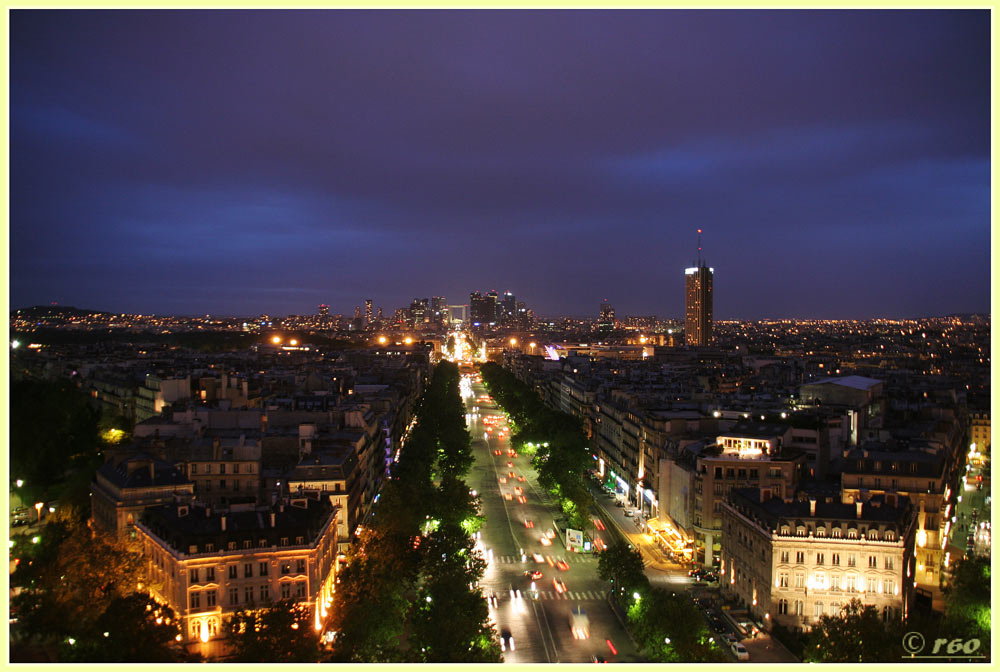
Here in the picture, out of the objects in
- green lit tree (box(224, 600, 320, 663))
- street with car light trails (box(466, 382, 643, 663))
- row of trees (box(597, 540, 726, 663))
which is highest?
green lit tree (box(224, 600, 320, 663))

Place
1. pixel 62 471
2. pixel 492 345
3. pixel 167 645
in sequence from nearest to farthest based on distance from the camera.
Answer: pixel 167 645 → pixel 62 471 → pixel 492 345

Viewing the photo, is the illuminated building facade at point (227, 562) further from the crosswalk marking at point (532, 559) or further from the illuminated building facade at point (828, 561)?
the illuminated building facade at point (828, 561)

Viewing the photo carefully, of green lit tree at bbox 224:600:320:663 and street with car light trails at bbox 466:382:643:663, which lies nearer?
green lit tree at bbox 224:600:320:663

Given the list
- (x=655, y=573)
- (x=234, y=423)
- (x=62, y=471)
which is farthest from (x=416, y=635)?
(x=234, y=423)

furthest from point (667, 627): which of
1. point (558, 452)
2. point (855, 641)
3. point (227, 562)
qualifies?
point (558, 452)

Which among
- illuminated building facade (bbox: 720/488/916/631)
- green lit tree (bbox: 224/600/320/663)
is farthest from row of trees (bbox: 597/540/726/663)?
green lit tree (bbox: 224/600/320/663)

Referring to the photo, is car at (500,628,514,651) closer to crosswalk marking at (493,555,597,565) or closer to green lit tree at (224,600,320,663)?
green lit tree at (224,600,320,663)

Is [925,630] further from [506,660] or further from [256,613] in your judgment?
[256,613]
